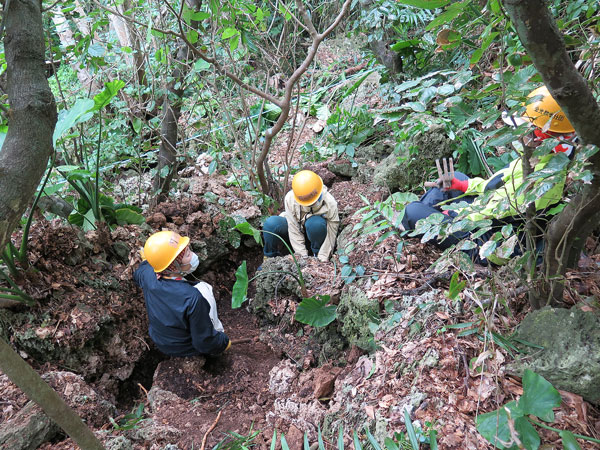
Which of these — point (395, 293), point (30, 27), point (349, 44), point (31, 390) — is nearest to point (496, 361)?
point (395, 293)

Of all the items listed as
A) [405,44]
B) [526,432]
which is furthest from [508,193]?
[405,44]

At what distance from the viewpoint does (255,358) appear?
3.60 meters

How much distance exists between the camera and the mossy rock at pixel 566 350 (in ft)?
5.88

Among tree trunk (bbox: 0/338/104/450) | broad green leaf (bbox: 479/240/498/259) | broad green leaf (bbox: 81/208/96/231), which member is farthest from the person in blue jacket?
broad green leaf (bbox: 479/240/498/259)

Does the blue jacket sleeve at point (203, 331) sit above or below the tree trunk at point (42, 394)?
below

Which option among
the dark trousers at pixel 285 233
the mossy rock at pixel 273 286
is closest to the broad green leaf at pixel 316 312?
the mossy rock at pixel 273 286

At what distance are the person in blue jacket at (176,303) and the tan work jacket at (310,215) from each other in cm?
105

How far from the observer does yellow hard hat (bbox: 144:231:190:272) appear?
122 inches

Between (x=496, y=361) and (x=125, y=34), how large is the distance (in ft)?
22.2

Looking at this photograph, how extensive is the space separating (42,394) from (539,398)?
1793 mm

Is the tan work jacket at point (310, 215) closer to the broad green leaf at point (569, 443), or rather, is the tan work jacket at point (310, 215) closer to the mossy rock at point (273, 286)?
the mossy rock at point (273, 286)

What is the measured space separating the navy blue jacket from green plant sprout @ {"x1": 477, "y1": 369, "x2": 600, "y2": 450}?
215cm

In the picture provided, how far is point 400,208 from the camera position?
258 centimetres

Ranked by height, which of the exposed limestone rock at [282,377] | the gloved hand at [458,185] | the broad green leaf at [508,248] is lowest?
the exposed limestone rock at [282,377]
